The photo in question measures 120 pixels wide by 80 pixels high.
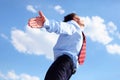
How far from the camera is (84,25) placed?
28.7ft

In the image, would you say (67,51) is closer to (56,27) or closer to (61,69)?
(61,69)

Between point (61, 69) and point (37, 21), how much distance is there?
143 centimetres

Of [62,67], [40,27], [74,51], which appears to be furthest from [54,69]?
[40,27]

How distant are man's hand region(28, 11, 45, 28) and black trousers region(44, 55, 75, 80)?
4.31 feet

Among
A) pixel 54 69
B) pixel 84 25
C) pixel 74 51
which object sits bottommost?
pixel 54 69

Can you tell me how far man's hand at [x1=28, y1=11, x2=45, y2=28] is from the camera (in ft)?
21.7

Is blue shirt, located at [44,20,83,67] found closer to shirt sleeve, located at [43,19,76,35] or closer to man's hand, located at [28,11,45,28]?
shirt sleeve, located at [43,19,76,35]

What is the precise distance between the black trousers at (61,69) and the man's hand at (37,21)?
1.31 m

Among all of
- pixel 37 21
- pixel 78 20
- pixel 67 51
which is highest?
pixel 78 20

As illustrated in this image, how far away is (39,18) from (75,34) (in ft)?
5.04

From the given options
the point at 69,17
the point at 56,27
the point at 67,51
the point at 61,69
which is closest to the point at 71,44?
the point at 67,51

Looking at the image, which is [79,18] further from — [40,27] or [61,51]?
[40,27]

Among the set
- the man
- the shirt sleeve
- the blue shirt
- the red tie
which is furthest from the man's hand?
the red tie

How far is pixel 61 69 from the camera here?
7.76 metres
